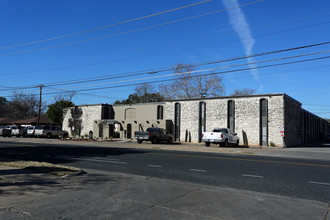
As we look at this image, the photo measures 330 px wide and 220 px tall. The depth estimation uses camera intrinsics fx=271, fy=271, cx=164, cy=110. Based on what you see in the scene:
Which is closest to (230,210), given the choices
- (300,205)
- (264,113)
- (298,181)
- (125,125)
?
(300,205)

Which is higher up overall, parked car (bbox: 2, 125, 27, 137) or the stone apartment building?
the stone apartment building

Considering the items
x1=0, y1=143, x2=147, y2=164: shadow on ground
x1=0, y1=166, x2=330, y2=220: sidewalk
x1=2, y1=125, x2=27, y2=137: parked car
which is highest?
Result: x1=2, y1=125, x2=27, y2=137: parked car

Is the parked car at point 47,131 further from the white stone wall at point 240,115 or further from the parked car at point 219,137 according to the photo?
the parked car at point 219,137

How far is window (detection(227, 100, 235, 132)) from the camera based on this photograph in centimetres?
3285

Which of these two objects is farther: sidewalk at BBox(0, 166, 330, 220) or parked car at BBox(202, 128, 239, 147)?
parked car at BBox(202, 128, 239, 147)

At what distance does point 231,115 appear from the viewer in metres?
33.1

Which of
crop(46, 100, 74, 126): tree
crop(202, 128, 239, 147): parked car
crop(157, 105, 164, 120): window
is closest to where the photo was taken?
crop(202, 128, 239, 147): parked car

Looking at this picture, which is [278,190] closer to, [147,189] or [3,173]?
[147,189]

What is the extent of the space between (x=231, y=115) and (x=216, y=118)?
1.94 m

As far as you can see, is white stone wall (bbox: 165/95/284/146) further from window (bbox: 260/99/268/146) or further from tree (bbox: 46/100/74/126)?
tree (bbox: 46/100/74/126)

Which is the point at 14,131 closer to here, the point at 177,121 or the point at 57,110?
the point at 57,110

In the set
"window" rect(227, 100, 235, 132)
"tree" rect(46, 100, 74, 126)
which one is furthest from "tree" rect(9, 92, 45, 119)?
"window" rect(227, 100, 235, 132)

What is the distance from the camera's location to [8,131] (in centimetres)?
4284

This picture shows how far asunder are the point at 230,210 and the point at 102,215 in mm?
2504
